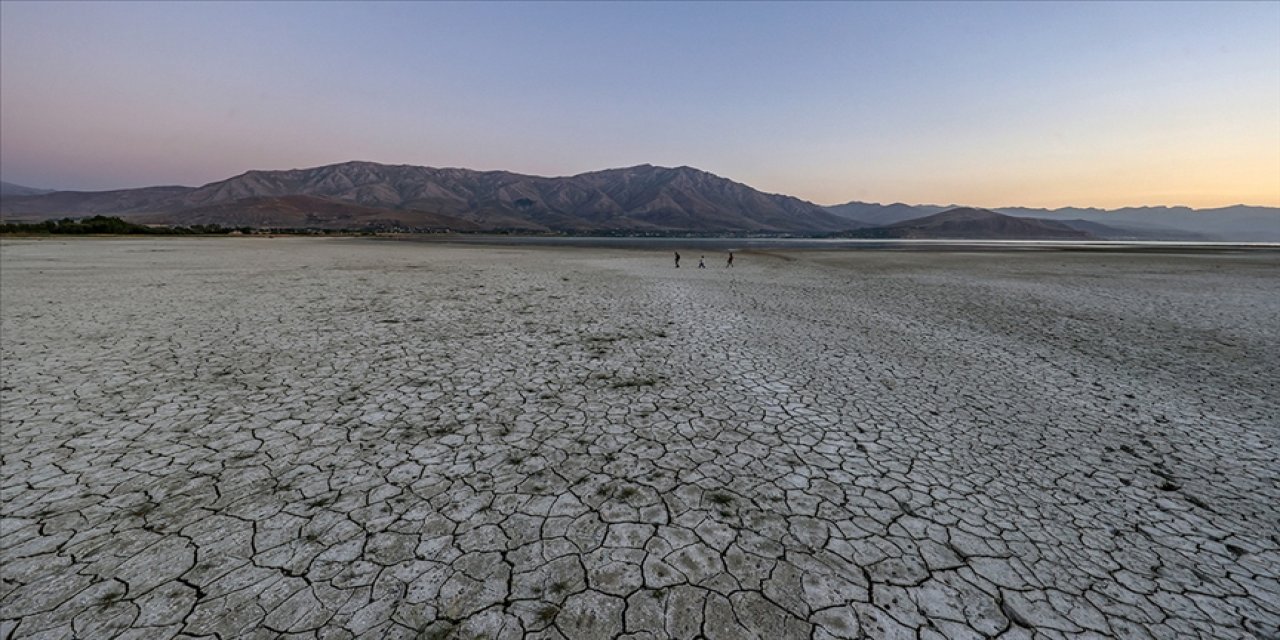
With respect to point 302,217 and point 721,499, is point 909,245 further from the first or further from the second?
point 302,217

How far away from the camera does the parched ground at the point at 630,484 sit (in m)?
3.00

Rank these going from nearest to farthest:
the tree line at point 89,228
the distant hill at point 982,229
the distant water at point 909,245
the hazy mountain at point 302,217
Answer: the tree line at point 89,228 → the distant water at point 909,245 → the hazy mountain at point 302,217 → the distant hill at point 982,229

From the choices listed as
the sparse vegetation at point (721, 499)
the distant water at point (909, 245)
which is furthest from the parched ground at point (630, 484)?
the distant water at point (909, 245)

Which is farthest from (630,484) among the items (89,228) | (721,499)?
(89,228)

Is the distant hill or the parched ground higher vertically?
the distant hill

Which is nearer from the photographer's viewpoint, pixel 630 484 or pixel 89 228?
pixel 630 484

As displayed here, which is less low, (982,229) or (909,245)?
(982,229)

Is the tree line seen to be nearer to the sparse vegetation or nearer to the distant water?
the distant water

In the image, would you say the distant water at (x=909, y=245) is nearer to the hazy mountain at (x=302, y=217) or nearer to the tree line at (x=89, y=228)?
the tree line at (x=89, y=228)

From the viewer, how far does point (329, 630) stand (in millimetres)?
2797

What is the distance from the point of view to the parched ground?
9.85ft

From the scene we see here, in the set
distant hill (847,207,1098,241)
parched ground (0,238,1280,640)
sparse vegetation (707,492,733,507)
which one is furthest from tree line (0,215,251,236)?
distant hill (847,207,1098,241)

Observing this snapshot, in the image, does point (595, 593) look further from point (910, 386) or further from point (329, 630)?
point (910, 386)

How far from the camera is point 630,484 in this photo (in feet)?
14.6
